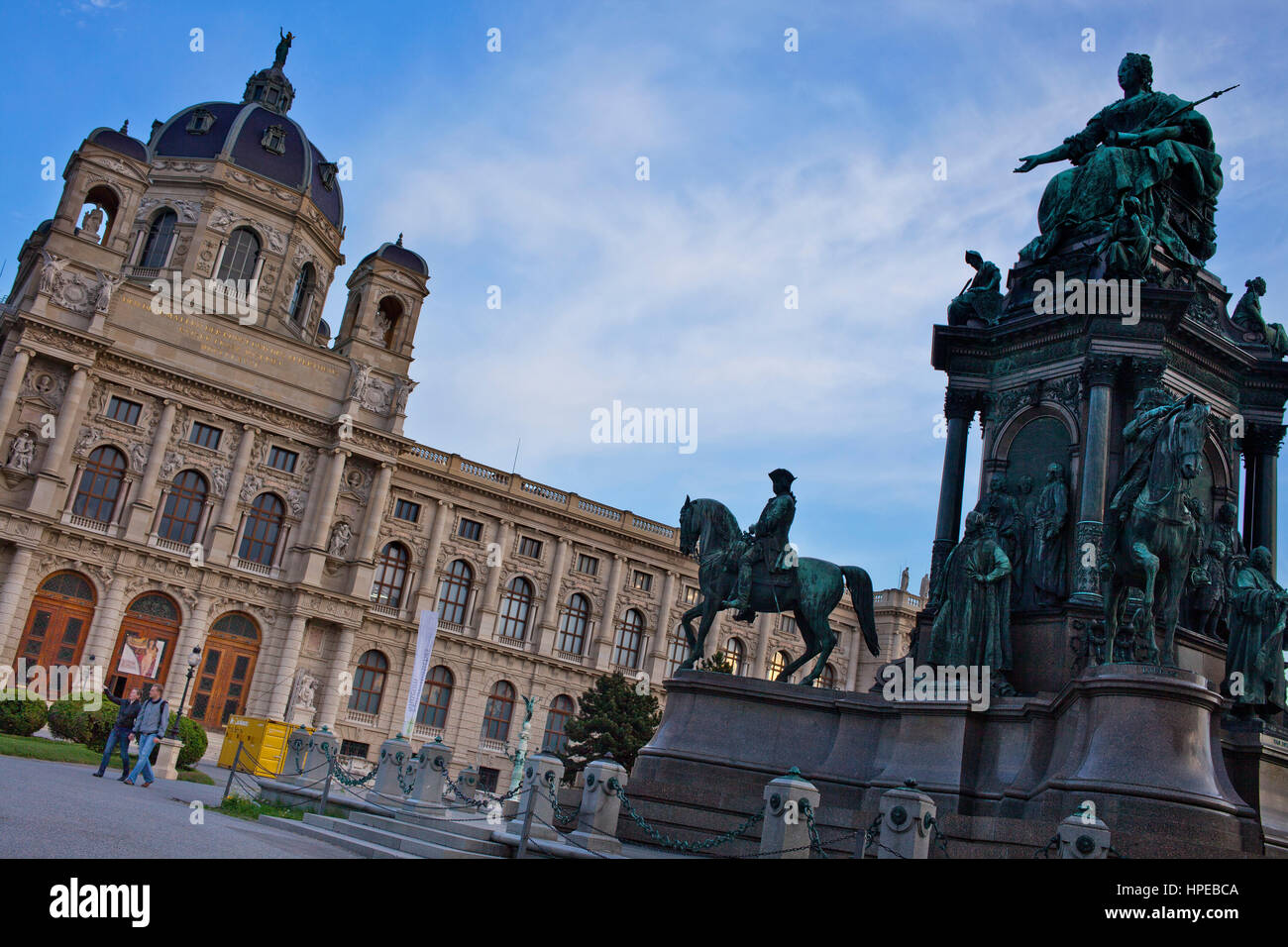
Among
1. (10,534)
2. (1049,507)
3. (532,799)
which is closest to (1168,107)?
(1049,507)

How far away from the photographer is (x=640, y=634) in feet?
199

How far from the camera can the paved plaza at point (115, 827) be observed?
795cm

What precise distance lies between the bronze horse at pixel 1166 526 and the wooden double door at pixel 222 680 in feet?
137

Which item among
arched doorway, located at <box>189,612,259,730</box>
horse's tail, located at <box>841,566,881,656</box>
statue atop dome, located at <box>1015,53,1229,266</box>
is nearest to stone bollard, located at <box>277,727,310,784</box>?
horse's tail, located at <box>841,566,881,656</box>

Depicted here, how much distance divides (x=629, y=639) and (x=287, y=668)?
19.8 metres

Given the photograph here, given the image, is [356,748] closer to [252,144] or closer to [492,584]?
[492,584]

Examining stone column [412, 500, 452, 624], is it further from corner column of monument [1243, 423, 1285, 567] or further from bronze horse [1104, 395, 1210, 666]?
bronze horse [1104, 395, 1210, 666]

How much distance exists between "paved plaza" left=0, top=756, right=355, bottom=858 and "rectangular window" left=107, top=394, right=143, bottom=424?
3352cm

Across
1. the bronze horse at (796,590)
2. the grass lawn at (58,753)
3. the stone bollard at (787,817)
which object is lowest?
the grass lawn at (58,753)

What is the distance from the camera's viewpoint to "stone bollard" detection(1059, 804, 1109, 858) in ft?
28.2

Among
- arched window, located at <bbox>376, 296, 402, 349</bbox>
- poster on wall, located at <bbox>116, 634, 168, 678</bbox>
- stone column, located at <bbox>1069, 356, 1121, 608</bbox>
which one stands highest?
arched window, located at <bbox>376, 296, 402, 349</bbox>

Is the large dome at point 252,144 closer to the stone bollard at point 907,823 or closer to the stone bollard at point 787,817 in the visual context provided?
the stone bollard at point 787,817

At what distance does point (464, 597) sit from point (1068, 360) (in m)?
45.4

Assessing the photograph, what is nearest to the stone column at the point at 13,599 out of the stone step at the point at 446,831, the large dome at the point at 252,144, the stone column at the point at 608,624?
the large dome at the point at 252,144
